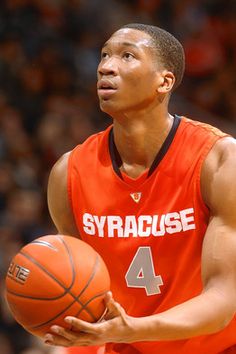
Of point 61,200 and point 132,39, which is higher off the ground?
point 132,39

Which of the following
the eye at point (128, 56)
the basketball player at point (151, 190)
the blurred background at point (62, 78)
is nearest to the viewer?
the basketball player at point (151, 190)

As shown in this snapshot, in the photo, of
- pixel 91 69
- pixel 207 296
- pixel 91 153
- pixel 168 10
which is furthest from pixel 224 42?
pixel 207 296

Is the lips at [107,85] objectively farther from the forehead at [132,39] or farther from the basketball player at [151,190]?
the forehead at [132,39]

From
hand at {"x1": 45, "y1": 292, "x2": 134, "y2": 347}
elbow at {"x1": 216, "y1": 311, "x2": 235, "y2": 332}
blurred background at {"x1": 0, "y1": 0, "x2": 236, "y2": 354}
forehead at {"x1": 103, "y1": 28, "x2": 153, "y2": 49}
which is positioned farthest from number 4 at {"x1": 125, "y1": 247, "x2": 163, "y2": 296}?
blurred background at {"x1": 0, "y1": 0, "x2": 236, "y2": 354}

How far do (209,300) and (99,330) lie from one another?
630 millimetres

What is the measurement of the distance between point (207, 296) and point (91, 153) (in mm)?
1129

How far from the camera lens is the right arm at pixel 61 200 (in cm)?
486

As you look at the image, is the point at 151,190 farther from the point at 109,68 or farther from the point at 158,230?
the point at 109,68

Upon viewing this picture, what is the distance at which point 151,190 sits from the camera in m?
4.61

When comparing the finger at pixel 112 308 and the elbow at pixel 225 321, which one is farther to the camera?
the elbow at pixel 225 321

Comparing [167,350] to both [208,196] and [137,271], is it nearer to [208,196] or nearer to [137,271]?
[137,271]

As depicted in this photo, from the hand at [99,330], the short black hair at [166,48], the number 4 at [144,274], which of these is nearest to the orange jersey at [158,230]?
the number 4 at [144,274]

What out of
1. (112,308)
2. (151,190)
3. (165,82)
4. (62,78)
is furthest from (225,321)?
(62,78)

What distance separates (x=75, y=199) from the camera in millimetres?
4805
